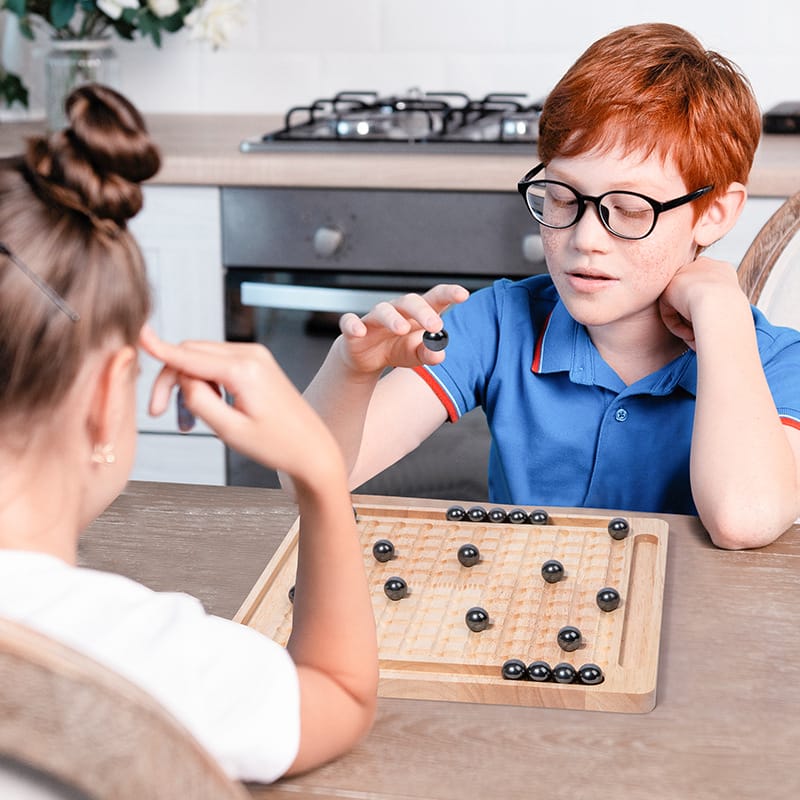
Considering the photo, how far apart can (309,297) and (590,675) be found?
4.83ft

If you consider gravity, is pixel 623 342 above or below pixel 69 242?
below

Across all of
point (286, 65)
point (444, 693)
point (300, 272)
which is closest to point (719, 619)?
point (444, 693)

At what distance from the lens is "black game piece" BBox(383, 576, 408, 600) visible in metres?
0.94

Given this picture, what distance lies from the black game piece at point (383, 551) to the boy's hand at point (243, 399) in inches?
11.1

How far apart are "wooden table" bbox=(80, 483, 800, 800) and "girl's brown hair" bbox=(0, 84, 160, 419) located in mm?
281

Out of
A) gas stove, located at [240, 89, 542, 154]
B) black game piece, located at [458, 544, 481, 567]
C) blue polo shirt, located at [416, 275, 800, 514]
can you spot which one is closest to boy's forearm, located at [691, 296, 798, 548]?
blue polo shirt, located at [416, 275, 800, 514]

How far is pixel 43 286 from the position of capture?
2.04 feet

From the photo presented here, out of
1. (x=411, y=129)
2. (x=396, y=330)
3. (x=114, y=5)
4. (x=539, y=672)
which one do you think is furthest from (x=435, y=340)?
(x=114, y=5)

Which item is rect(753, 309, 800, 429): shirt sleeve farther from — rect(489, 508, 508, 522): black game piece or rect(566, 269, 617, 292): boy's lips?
rect(489, 508, 508, 522): black game piece

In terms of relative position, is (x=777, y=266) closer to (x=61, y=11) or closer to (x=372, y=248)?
(x=372, y=248)

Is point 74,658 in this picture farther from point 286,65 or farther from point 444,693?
point 286,65

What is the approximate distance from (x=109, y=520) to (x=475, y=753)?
1.60 feet

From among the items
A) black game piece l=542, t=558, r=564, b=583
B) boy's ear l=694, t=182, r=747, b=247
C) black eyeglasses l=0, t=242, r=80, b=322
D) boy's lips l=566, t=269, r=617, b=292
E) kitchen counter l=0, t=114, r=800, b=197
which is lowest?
black game piece l=542, t=558, r=564, b=583

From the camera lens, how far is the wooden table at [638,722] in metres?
0.71
